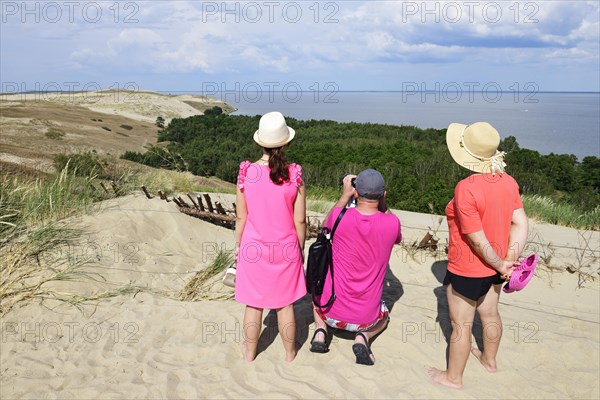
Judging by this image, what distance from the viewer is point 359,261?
12.0 ft

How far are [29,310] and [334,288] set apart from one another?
119 inches

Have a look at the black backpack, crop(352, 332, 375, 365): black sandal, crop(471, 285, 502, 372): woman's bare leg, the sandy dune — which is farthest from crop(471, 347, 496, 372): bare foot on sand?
the sandy dune

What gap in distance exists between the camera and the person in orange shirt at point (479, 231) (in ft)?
A: 10.1

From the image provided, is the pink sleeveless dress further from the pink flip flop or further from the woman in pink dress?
the pink flip flop

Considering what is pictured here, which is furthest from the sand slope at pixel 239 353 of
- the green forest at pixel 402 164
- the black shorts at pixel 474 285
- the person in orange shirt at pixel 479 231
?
the green forest at pixel 402 164

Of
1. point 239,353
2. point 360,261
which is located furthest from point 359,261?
point 239,353

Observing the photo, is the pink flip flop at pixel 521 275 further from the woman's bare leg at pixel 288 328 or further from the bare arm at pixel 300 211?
the woman's bare leg at pixel 288 328

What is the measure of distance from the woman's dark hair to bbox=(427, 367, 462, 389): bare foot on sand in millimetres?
1927

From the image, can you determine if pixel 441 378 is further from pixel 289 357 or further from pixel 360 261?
pixel 289 357

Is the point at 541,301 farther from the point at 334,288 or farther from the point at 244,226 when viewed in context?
the point at 244,226

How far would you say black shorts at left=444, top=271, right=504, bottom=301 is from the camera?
3.28m

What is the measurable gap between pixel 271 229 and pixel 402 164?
51.5ft

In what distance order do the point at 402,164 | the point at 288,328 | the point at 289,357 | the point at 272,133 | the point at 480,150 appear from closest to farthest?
1. the point at 480,150
2. the point at 272,133
3. the point at 288,328
4. the point at 289,357
5. the point at 402,164

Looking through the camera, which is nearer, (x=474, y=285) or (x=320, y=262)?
(x=474, y=285)
